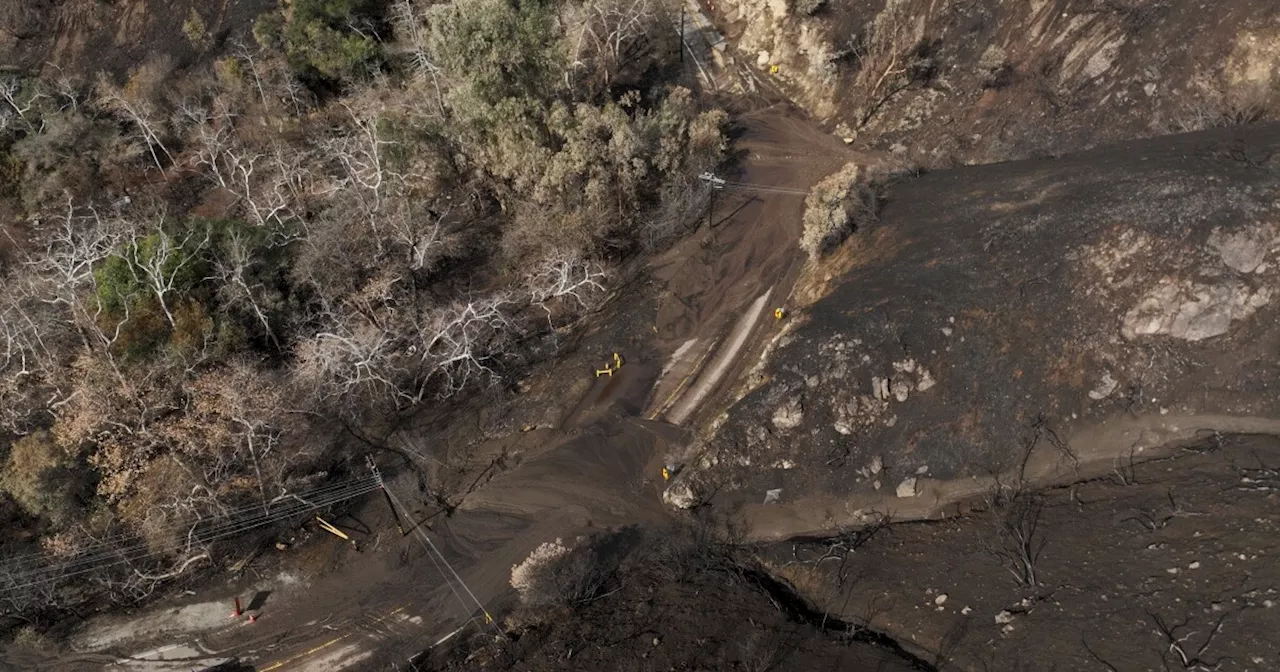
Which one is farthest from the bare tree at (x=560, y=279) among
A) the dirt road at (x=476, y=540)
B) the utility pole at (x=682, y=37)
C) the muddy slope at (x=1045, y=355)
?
the utility pole at (x=682, y=37)

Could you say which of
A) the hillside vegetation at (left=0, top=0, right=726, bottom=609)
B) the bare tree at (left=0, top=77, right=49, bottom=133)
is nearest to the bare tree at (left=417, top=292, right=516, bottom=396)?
the hillside vegetation at (left=0, top=0, right=726, bottom=609)

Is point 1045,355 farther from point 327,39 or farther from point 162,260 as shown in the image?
point 327,39

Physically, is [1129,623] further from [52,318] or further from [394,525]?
[52,318]

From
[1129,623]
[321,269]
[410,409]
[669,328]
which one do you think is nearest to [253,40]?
[321,269]

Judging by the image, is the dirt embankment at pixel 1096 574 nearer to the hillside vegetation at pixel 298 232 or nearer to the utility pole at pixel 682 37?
the hillside vegetation at pixel 298 232

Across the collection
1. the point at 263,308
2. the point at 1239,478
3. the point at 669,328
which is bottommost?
the point at 1239,478
